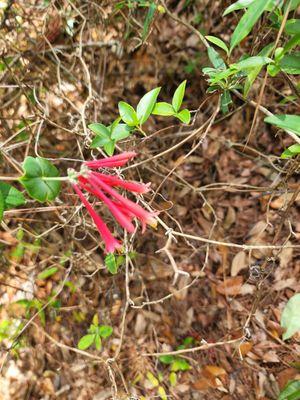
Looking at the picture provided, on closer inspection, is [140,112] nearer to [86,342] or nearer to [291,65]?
[291,65]

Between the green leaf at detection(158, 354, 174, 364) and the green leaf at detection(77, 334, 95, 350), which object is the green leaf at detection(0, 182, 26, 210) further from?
the green leaf at detection(158, 354, 174, 364)

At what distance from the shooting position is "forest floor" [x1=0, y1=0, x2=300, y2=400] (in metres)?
1.75

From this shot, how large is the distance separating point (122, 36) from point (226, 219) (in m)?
0.94

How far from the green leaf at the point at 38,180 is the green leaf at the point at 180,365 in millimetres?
1119

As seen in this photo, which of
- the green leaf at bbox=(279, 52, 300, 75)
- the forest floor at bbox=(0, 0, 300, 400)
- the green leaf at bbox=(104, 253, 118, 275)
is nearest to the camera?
the green leaf at bbox=(279, 52, 300, 75)

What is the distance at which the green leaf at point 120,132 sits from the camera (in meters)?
1.09

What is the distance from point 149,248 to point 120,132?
978 millimetres

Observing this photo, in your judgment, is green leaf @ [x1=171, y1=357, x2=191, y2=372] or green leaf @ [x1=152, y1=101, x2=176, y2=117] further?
green leaf @ [x1=171, y1=357, x2=191, y2=372]

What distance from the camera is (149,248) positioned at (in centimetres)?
200

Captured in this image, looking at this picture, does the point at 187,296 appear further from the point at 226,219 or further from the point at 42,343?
the point at 42,343

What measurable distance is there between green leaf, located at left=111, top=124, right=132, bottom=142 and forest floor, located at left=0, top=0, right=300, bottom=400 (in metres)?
0.60

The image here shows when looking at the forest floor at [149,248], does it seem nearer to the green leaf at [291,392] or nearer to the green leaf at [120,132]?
the green leaf at [291,392]

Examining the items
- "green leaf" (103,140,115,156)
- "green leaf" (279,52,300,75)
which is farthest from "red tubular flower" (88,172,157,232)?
"green leaf" (279,52,300,75)

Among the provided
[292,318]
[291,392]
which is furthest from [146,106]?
[291,392]
